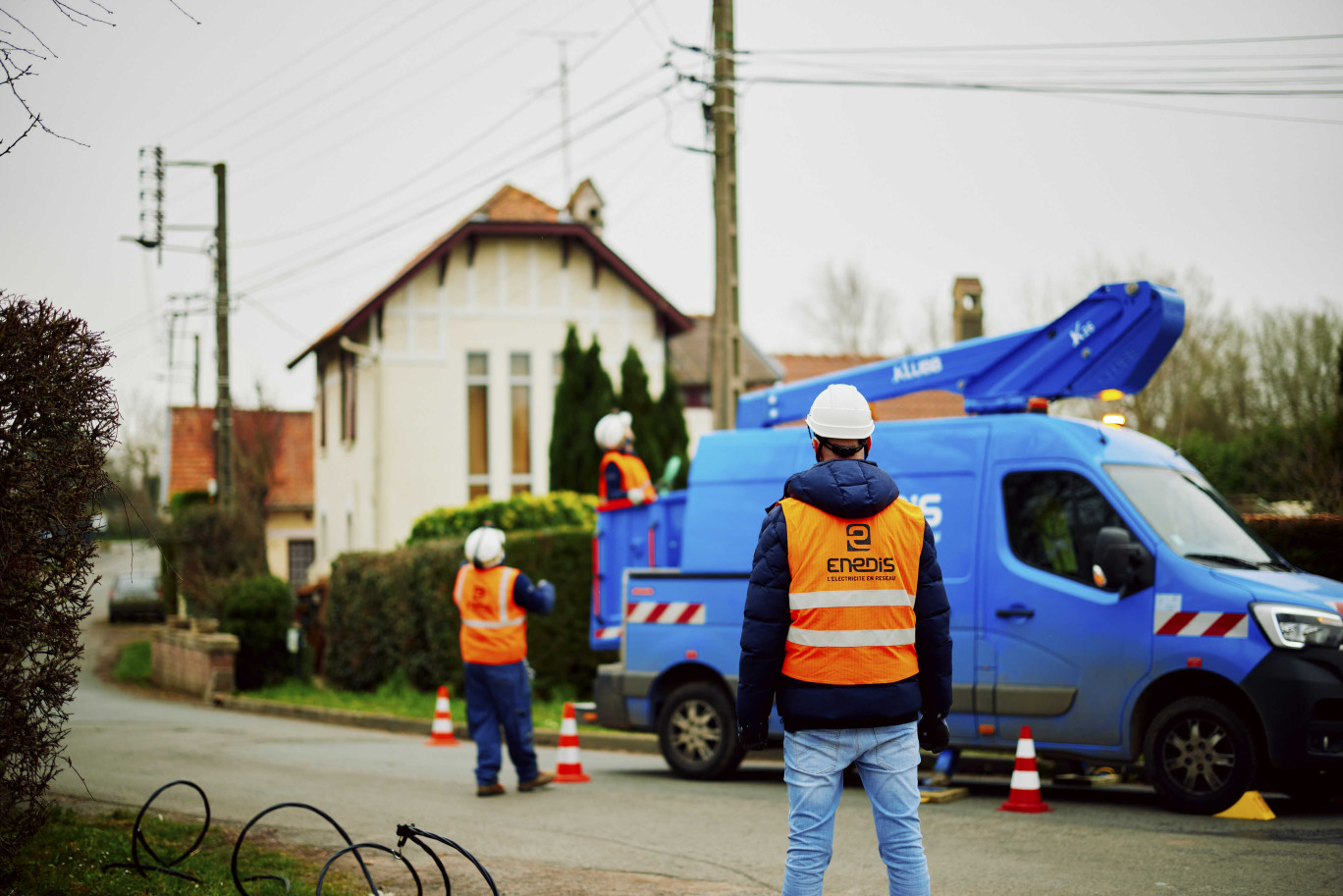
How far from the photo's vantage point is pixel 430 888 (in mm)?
6746

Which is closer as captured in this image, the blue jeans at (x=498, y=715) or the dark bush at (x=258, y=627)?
the blue jeans at (x=498, y=715)

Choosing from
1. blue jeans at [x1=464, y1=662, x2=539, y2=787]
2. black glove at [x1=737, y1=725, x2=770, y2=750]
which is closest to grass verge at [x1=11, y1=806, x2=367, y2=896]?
blue jeans at [x1=464, y1=662, x2=539, y2=787]

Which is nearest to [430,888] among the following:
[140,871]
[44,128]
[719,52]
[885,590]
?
[140,871]

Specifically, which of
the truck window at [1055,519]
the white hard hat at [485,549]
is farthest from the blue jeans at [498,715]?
the truck window at [1055,519]

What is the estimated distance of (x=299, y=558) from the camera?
47781 mm

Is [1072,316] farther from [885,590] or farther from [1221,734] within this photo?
[885,590]

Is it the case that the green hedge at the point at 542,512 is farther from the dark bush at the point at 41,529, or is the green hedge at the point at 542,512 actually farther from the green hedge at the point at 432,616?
the dark bush at the point at 41,529

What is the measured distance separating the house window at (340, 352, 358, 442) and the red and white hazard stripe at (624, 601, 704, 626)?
65.7 feet

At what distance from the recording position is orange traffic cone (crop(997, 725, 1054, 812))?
8.54 metres

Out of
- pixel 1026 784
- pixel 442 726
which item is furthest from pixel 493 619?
pixel 442 726

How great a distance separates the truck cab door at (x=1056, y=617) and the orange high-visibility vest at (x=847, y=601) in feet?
15.1

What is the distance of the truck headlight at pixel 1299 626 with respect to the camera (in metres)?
7.93

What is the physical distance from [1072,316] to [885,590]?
232 inches

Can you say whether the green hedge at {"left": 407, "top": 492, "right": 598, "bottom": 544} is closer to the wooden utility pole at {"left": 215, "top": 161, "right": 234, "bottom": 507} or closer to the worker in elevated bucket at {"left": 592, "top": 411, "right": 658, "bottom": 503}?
the worker in elevated bucket at {"left": 592, "top": 411, "right": 658, "bottom": 503}
